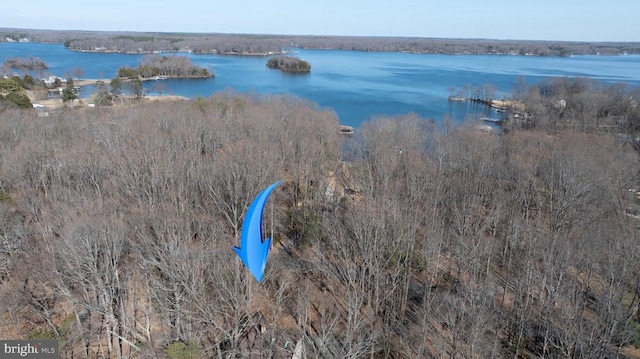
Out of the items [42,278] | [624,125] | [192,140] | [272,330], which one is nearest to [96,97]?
[192,140]

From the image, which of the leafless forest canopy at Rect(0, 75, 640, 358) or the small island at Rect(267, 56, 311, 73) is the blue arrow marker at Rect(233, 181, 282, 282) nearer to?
the leafless forest canopy at Rect(0, 75, 640, 358)

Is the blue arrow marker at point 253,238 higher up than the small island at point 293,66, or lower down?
lower down

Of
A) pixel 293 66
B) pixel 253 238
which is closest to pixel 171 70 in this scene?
pixel 293 66

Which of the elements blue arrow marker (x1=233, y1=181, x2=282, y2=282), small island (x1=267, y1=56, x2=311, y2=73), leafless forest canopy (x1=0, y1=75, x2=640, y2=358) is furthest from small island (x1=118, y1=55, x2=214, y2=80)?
blue arrow marker (x1=233, y1=181, x2=282, y2=282)

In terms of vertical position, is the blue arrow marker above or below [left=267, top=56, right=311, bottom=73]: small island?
below

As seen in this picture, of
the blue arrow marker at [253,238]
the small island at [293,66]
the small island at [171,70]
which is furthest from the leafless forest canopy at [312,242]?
the small island at [293,66]

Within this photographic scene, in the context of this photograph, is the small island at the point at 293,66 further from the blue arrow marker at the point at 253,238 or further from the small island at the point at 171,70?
the blue arrow marker at the point at 253,238

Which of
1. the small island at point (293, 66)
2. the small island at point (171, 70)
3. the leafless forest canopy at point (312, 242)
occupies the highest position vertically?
the small island at point (293, 66)

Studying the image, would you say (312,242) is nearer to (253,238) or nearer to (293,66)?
(253,238)
